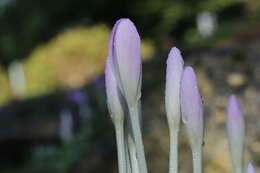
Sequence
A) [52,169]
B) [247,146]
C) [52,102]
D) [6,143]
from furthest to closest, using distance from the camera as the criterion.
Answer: [52,102] < [6,143] < [52,169] < [247,146]

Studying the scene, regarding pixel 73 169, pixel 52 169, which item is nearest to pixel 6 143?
pixel 52 169

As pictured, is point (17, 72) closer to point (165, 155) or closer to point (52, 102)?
point (52, 102)

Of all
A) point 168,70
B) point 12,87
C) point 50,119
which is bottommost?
point 168,70

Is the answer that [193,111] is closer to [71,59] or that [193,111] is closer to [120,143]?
[120,143]

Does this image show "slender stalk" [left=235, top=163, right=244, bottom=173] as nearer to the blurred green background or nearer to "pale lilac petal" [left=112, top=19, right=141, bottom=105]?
"pale lilac petal" [left=112, top=19, right=141, bottom=105]

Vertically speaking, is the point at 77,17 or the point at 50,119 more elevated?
the point at 77,17

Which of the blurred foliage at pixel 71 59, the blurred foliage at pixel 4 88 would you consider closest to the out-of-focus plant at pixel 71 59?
the blurred foliage at pixel 71 59

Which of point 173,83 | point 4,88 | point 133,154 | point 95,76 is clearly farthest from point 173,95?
point 4,88
